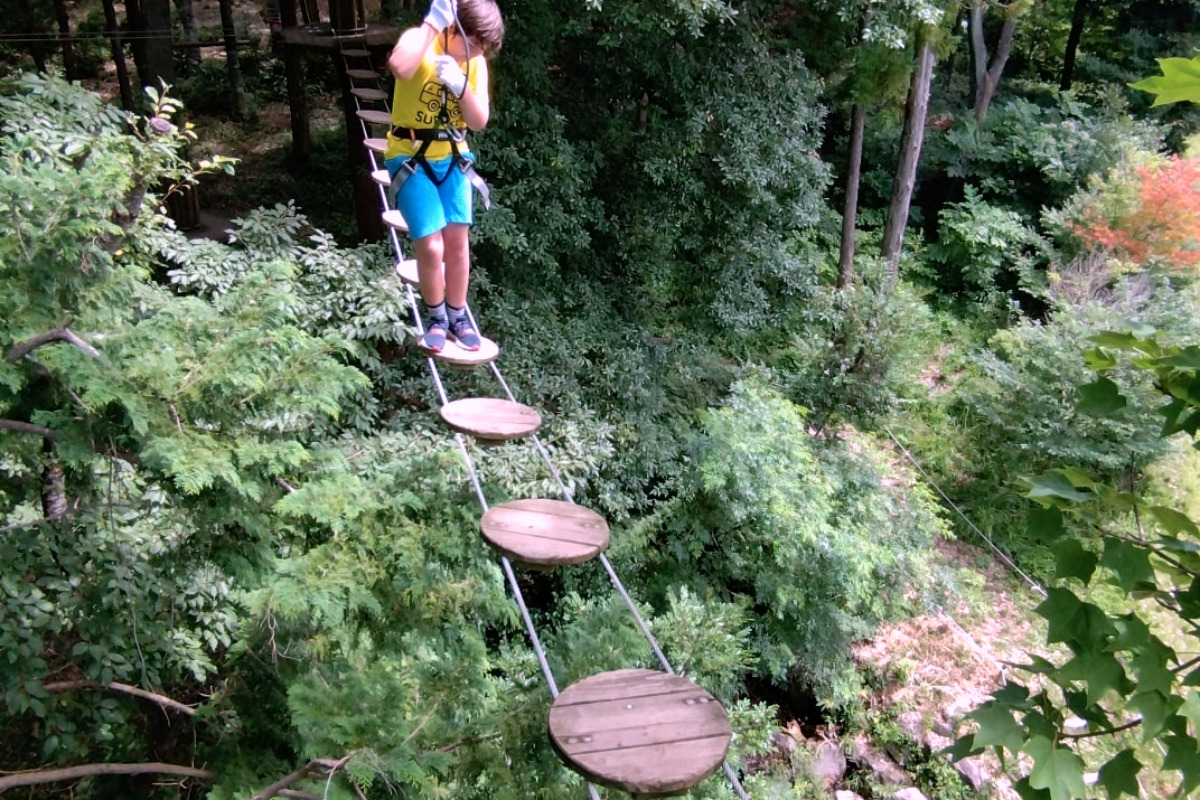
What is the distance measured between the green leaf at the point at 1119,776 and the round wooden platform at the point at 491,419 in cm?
177

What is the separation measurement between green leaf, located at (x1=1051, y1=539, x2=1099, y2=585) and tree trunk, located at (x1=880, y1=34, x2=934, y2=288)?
252 inches

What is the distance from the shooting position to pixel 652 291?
6027 mm

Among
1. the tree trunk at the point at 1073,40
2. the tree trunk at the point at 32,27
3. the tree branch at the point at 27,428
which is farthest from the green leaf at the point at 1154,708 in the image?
the tree trunk at the point at 1073,40

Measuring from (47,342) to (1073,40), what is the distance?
1428 centimetres

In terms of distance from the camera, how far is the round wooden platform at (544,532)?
1.89 metres

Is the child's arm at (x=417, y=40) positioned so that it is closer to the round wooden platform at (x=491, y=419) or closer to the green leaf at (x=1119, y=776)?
the round wooden platform at (x=491, y=419)

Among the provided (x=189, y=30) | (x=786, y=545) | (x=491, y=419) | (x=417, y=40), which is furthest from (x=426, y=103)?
(x=189, y=30)

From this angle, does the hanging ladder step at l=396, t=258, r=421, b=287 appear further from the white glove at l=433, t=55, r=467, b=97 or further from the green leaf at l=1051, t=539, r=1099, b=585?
the green leaf at l=1051, t=539, r=1099, b=585

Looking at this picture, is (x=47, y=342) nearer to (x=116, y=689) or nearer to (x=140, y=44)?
(x=116, y=689)

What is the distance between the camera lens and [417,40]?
2.23 metres

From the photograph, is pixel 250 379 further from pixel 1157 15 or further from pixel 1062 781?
pixel 1157 15

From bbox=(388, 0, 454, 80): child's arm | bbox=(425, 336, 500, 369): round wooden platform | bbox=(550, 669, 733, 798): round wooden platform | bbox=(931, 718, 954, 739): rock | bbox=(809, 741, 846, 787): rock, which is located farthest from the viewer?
bbox=(931, 718, 954, 739): rock

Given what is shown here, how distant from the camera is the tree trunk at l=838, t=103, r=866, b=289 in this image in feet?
25.3

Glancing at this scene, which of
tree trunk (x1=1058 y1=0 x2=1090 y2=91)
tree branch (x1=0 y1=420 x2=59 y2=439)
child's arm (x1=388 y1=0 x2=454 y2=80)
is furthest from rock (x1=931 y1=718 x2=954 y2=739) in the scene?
tree trunk (x1=1058 y1=0 x2=1090 y2=91)
